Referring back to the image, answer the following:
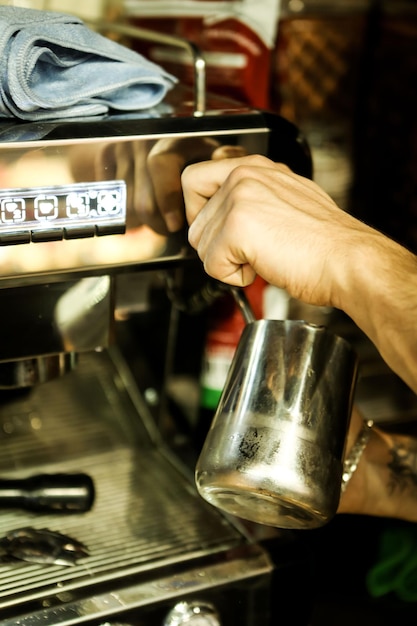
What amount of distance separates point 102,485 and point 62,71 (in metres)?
0.48

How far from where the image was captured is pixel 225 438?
0.65 meters

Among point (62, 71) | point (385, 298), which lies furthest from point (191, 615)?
point (62, 71)

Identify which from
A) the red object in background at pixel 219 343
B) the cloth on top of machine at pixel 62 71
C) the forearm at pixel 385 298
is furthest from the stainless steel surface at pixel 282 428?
the red object in background at pixel 219 343

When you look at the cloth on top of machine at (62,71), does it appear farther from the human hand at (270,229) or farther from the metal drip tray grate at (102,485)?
the metal drip tray grate at (102,485)

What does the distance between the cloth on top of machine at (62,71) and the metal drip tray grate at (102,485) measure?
1.35ft

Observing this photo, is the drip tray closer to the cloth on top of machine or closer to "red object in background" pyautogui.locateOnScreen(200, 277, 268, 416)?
"red object in background" pyautogui.locateOnScreen(200, 277, 268, 416)

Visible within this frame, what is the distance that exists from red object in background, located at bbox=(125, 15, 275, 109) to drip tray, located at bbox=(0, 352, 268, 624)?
401mm

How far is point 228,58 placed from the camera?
1068mm

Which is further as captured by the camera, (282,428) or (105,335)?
(105,335)

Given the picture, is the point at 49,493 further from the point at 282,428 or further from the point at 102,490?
the point at 282,428

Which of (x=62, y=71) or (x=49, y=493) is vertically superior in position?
(x=62, y=71)

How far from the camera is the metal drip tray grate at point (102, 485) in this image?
78 centimetres

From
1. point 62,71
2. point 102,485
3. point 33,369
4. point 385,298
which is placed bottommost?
point 102,485

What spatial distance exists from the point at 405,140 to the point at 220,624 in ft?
2.89
